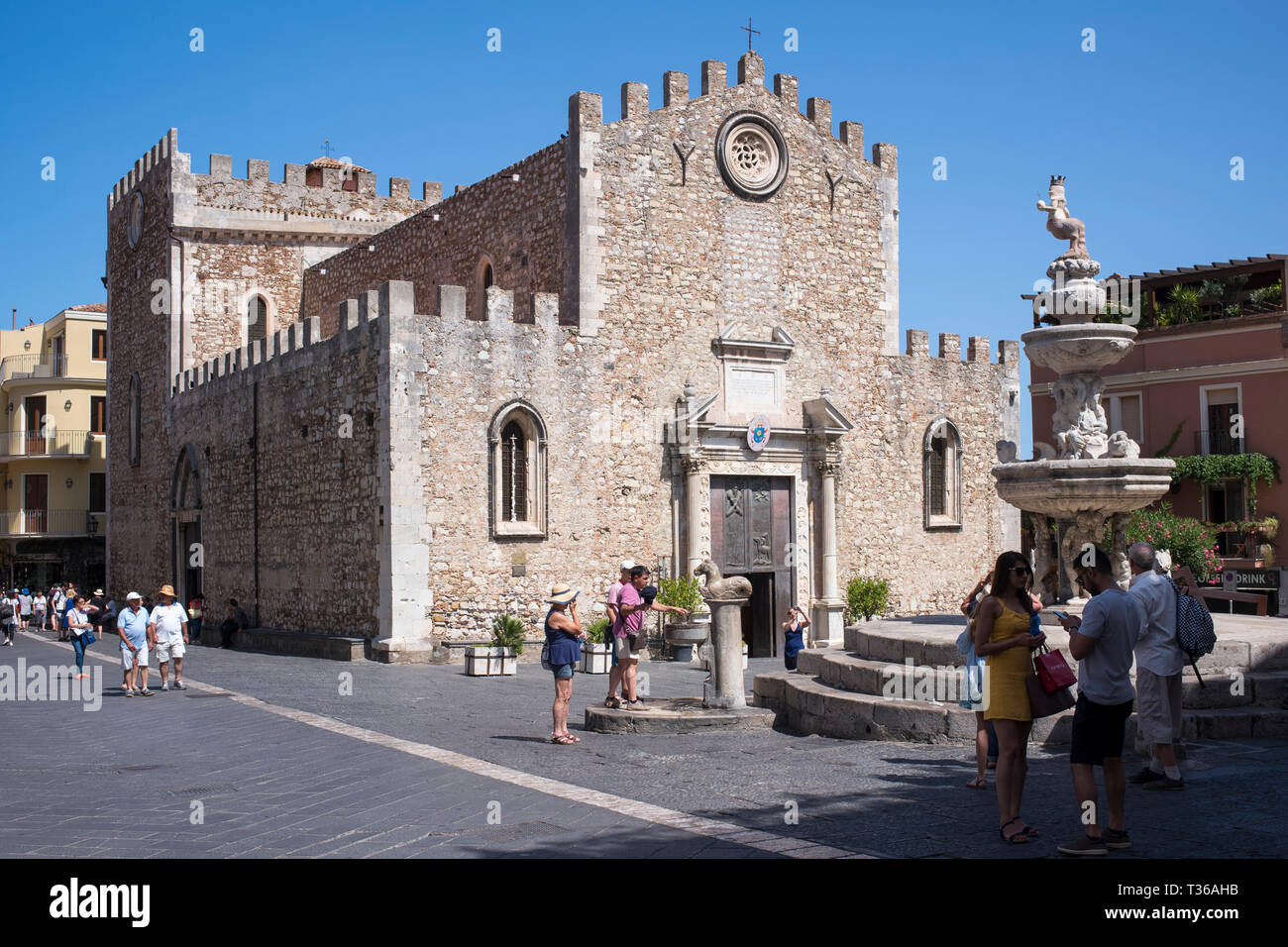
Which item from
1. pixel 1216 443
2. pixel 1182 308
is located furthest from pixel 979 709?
Answer: pixel 1182 308

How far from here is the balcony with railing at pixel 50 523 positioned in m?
44.3

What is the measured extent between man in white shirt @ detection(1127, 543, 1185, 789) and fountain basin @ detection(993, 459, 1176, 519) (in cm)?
358

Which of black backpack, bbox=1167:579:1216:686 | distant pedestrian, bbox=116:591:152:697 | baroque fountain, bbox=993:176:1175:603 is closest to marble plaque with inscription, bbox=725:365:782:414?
baroque fountain, bbox=993:176:1175:603

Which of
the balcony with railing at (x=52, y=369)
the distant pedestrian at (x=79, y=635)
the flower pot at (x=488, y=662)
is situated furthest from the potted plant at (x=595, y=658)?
the balcony with railing at (x=52, y=369)

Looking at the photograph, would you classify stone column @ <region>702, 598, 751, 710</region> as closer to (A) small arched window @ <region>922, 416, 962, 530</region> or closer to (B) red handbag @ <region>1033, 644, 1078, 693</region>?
(B) red handbag @ <region>1033, 644, 1078, 693</region>

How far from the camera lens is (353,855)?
22.8 feet

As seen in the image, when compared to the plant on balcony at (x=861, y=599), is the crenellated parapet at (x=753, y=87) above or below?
above

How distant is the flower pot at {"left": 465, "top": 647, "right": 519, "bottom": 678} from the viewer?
1850 cm

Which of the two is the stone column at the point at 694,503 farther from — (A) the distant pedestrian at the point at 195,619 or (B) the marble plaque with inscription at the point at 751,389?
(A) the distant pedestrian at the point at 195,619

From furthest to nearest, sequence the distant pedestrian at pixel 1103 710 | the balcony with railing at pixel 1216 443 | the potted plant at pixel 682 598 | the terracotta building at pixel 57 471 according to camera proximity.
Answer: the terracotta building at pixel 57 471
the balcony with railing at pixel 1216 443
the potted plant at pixel 682 598
the distant pedestrian at pixel 1103 710

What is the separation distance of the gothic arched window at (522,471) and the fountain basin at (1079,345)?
33.5 feet

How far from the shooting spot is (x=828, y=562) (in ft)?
79.0

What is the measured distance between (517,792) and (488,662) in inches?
388
